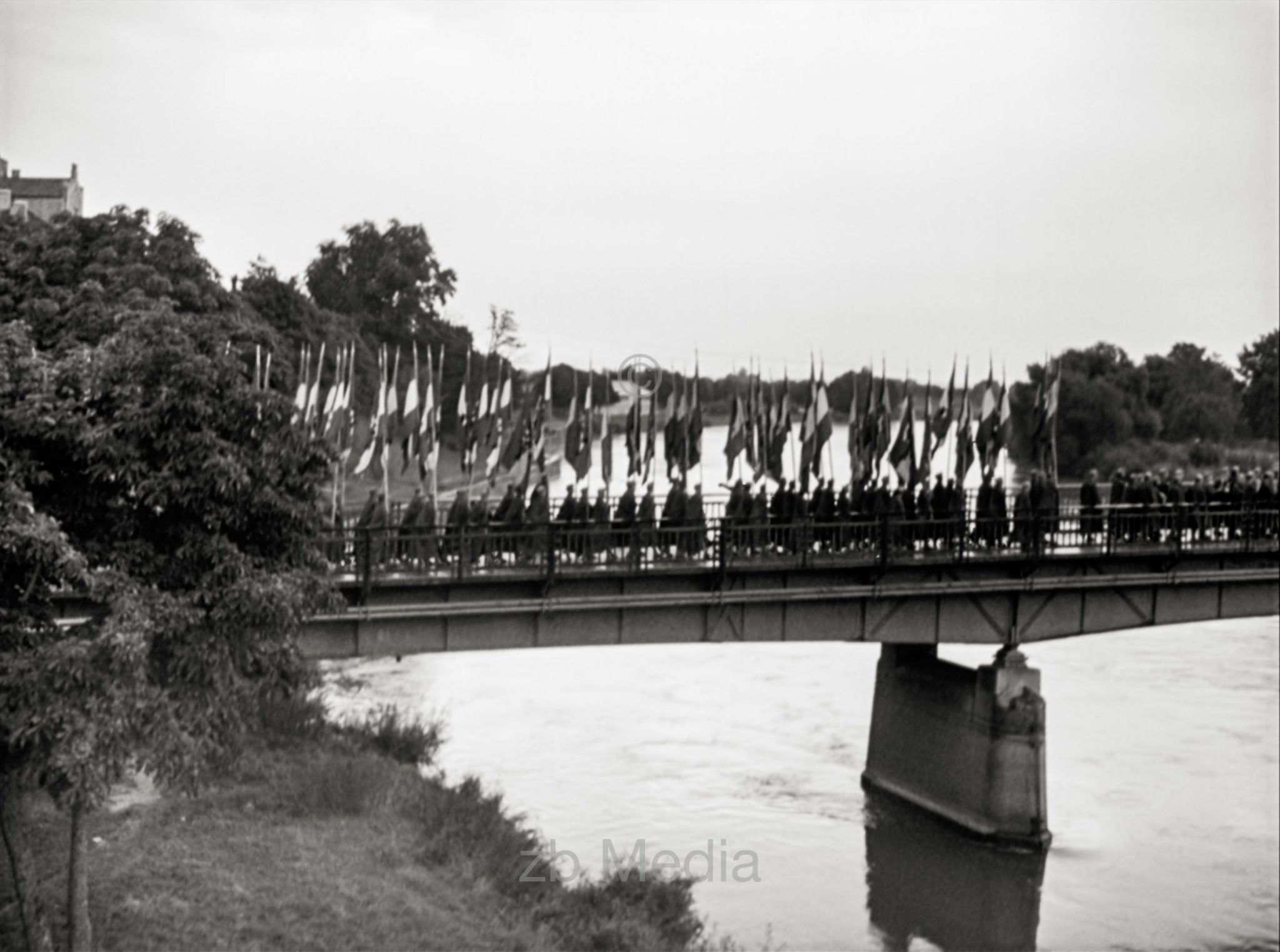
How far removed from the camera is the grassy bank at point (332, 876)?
2133cm

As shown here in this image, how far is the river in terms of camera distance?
109ft

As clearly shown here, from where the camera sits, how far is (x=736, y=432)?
129ft

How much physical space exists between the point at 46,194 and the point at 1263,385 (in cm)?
8993

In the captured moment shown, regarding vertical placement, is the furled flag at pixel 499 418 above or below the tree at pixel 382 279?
below

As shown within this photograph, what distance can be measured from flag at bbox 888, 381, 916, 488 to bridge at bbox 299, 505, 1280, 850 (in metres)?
1.96

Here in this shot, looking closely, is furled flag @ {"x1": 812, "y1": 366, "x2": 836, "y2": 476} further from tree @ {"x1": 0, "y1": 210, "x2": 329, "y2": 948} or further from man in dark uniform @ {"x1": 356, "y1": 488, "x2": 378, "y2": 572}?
tree @ {"x1": 0, "y1": 210, "x2": 329, "y2": 948}

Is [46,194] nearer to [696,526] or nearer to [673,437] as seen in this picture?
[673,437]

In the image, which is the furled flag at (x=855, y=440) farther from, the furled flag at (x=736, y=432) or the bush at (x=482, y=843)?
the bush at (x=482, y=843)

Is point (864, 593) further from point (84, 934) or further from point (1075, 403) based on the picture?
point (1075, 403)

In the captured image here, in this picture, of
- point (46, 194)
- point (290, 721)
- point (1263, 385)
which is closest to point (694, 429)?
point (290, 721)

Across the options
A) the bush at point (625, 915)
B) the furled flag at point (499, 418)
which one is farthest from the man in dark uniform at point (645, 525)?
the bush at point (625, 915)

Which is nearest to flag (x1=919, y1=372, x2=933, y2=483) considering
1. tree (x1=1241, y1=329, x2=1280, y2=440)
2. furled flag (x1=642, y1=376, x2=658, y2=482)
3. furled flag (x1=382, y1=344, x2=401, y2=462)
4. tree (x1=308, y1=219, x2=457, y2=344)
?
furled flag (x1=642, y1=376, x2=658, y2=482)

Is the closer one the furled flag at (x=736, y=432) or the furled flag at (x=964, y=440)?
the furled flag at (x=736, y=432)

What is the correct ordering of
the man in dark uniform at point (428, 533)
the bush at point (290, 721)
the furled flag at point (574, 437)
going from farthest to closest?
the furled flag at point (574, 437), the bush at point (290, 721), the man in dark uniform at point (428, 533)
